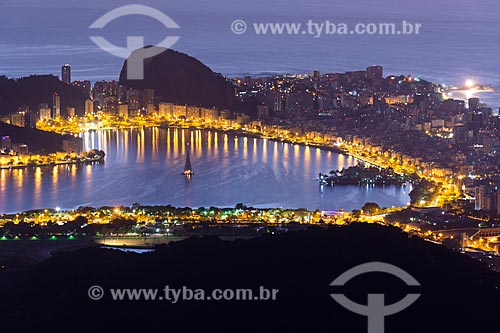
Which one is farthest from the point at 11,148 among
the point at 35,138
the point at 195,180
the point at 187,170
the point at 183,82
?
the point at 183,82

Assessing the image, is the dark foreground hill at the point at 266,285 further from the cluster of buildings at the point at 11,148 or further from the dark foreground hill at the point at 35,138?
the dark foreground hill at the point at 35,138

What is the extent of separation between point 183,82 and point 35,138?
197 inches

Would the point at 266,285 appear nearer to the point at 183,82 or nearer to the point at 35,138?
the point at 35,138

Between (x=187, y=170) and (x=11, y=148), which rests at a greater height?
(x=11, y=148)

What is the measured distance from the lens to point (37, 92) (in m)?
17.2

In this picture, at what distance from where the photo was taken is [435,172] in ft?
42.5

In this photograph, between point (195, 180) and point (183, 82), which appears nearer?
point (195, 180)

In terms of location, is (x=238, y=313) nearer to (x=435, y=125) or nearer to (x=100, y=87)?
(x=435, y=125)

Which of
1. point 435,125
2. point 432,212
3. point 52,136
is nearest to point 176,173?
point 52,136

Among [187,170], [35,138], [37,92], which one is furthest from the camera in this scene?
[37,92]

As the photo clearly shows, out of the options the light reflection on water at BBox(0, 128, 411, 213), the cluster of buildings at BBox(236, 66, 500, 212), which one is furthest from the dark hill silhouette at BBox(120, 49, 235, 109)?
the light reflection on water at BBox(0, 128, 411, 213)

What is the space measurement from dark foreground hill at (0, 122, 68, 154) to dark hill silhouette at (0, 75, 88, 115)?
5.63 feet

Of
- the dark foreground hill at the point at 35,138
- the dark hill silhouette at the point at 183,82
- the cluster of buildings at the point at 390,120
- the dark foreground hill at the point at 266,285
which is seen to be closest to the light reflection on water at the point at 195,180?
the dark foreground hill at the point at 35,138

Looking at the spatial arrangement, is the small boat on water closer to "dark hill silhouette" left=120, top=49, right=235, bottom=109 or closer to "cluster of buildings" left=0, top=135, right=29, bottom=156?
"cluster of buildings" left=0, top=135, right=29, bottom=156
